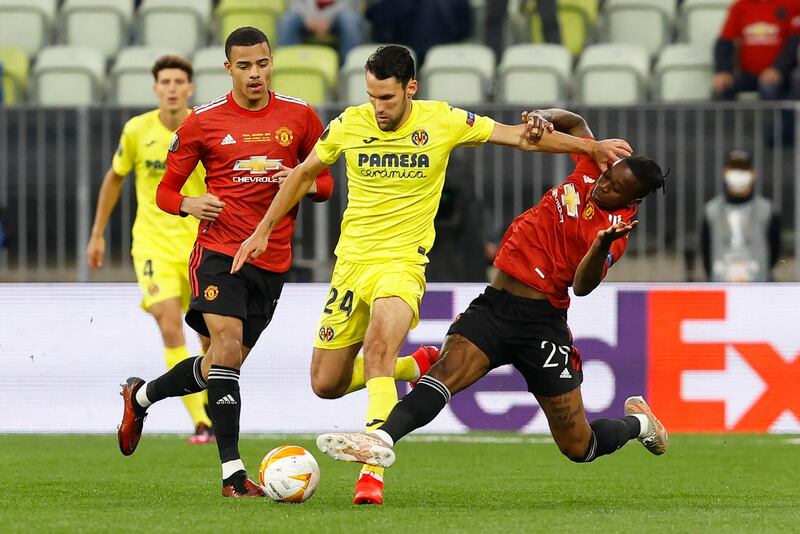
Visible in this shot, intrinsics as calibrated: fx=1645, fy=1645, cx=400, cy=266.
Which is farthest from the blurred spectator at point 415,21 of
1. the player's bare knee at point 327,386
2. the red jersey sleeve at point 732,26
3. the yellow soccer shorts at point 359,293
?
the yellow soccer shorts at point 359,293

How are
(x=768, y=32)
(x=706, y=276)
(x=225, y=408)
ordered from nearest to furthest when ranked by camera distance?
(x=225, y=408) → (x=706, y=276) → (x=768, y=32)

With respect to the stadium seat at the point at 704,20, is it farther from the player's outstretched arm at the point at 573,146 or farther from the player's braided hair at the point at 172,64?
the player's outstretched arm at the point at 573,146

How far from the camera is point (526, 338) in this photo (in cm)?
802

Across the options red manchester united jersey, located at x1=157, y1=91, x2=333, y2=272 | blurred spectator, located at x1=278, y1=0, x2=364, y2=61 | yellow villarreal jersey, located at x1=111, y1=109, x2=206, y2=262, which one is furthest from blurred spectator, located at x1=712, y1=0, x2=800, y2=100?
red manchester united jersey, located at x1=157, y1=91, x2=333, y2=272

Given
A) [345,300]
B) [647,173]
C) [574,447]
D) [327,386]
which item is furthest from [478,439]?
[647,173]

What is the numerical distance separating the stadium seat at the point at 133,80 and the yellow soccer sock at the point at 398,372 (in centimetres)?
714

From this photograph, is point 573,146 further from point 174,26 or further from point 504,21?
point 174,26

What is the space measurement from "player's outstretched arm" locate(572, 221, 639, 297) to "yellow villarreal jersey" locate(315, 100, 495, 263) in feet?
3.04

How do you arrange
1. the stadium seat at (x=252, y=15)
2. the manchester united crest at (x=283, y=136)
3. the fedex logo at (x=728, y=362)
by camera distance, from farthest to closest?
the stadium seat at (x=252, y=15), the fedex logo at (x=728, y=362), the manchester united crest at (x=283, y=136)

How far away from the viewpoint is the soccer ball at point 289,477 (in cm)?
757

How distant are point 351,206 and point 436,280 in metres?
5.65

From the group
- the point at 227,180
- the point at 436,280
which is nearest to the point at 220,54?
the point at 436,280

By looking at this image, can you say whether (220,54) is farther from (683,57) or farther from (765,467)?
(765,467)

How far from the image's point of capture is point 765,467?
33.0ft
